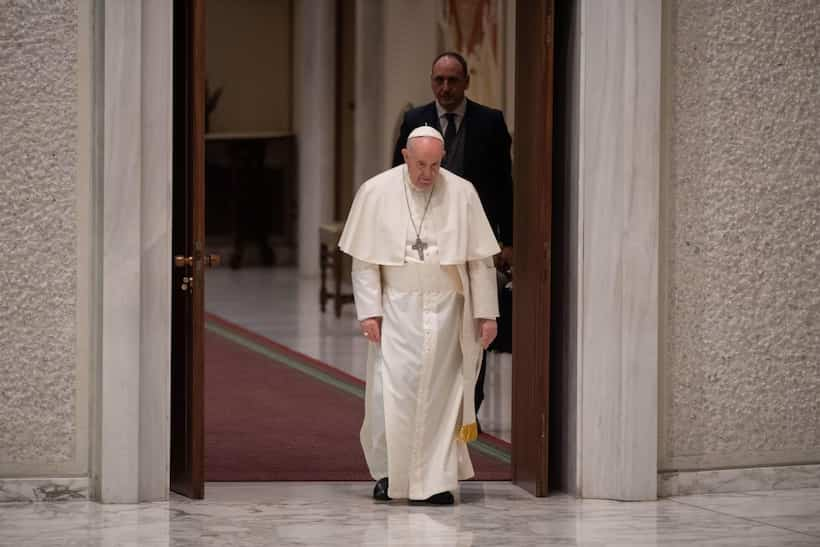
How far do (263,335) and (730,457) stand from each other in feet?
22.0

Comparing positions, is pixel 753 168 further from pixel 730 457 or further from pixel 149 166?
pixel 149 166

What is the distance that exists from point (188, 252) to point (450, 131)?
1.99 metres

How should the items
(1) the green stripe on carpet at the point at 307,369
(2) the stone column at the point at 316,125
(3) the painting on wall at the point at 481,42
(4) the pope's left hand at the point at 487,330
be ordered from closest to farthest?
(4) the pope's left hand at the point at 487,330 → (1) the green stripe on carpet at the point at 307,369 → (3) the painting on wall at the point at 481,42 → (2) the stone column at the point at 316,125

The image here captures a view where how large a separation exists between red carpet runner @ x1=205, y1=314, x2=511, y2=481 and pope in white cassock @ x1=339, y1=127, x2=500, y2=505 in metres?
0.67

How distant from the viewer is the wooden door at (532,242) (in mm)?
6703

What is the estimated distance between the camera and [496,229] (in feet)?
27.0

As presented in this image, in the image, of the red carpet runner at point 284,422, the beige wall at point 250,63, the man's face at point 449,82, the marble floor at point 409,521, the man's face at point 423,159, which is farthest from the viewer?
the beige wall at point 250,63

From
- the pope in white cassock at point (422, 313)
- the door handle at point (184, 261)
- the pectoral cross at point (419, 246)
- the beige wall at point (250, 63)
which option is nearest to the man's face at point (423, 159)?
the pope in white cassock at point (422, 313)

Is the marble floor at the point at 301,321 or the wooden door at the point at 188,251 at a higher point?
the wooden door at the point at 188,251

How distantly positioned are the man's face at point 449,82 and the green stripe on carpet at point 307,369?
1.73 m

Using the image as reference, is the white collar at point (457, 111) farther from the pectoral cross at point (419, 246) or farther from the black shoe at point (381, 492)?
the black shoe at point (381, 492)

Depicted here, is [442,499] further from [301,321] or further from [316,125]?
[316,125]

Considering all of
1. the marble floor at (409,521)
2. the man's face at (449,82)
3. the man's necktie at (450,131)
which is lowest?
the marble floor at (409,521)

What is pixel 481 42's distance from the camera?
13.7 metres
